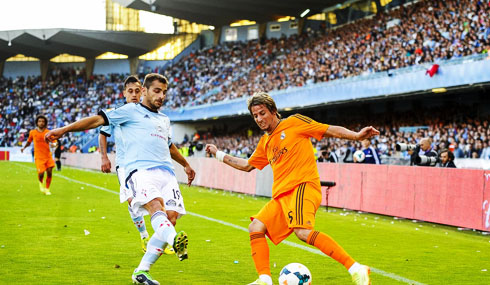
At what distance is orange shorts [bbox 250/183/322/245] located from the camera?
234 inches

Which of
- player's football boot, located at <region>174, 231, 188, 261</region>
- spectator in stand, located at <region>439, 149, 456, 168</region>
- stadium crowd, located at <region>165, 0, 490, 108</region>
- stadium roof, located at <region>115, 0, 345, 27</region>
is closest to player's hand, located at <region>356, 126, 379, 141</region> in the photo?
player's football boot, located at <region>174, 231, 188, 261</region>

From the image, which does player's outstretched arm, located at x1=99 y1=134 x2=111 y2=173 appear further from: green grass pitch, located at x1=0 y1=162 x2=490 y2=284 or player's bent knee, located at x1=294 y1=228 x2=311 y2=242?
player's bent knee, located at x1=294 y1=228 x2=311 y2=242

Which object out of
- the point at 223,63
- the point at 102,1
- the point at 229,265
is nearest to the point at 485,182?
the point at 229,265

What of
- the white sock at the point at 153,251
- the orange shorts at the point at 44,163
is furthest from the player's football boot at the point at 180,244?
the orange shorts at the point at 44,163

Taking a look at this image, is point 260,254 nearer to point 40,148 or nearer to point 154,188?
point 154,188

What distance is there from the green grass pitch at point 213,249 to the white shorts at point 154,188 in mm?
810

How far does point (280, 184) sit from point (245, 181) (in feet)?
54.2

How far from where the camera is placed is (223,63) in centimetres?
5756

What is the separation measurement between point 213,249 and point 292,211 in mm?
3648

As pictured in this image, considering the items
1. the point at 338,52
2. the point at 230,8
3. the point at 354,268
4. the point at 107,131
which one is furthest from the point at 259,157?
the point at 230,8

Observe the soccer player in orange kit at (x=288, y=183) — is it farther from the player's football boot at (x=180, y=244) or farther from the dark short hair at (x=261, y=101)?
the player's football boot at (x=180, y=244)

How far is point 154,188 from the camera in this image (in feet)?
21.5

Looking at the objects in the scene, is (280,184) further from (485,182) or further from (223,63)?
(223,63)

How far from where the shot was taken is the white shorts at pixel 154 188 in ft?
21.4
